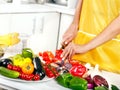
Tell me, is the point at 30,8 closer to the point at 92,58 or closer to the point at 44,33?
the point at 44,33

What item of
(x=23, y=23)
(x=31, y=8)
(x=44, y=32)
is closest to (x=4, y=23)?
(x=23, y=23)

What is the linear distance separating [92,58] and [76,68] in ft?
0.99

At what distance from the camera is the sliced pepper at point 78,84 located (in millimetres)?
973

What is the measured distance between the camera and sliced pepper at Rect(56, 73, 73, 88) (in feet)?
3.30

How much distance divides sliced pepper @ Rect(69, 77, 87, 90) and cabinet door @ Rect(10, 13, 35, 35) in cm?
92

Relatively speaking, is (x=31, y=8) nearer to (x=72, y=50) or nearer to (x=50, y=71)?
(x=72, y=50)

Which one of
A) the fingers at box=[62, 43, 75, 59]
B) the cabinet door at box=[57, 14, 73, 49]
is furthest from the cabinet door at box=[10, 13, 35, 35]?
the fingers at box=[62, 43, 75, 59]

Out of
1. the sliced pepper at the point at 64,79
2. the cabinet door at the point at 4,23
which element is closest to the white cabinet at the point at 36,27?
the cabinet door at the point at 4,23

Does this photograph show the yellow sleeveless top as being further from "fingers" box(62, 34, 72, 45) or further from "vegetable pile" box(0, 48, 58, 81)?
"vegetable pile" box(0, 48, 58, 81)

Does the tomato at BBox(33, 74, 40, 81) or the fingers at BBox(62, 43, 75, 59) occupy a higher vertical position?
the fingers at BBox(62, 43, 75, 59)

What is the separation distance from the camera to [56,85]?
102 cm

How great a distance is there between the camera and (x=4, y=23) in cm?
176

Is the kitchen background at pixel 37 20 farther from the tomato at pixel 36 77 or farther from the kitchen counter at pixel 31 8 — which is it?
the tomato at pixel 36 77

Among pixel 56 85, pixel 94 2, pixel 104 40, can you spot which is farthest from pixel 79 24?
pixel 56 85
